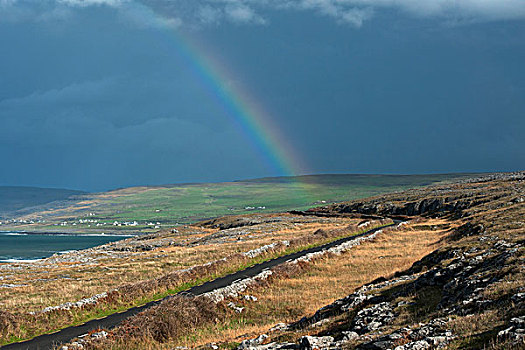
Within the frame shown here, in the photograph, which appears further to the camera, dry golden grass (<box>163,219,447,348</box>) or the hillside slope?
dry golden grass (<box>163,219,447,348</box>)

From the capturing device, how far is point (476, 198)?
94.6 meters

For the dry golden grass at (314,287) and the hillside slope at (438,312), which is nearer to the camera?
the hillside slope at (438,312)

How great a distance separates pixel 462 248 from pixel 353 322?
14.7 meters

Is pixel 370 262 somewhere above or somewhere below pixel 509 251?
below

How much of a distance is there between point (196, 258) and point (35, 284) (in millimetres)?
18092

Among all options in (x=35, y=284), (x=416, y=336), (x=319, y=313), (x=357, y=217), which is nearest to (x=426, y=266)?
(x=319, y=313)

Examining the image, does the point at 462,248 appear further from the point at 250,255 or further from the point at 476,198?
the point at 476,198

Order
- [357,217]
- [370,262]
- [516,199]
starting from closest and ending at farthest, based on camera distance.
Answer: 1. [370,262]
2. [516,199]
3. [357,217]

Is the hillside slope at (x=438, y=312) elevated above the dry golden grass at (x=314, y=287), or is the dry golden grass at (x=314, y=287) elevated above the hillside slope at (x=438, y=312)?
the hillside slope at (x=438, y=312)

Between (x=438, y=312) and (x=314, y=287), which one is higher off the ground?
(x=438, y=312)

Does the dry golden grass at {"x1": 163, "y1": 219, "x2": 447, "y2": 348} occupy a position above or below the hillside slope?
below

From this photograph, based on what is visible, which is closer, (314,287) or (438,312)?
(438,312)

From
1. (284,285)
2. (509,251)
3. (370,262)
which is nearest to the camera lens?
(509,251)

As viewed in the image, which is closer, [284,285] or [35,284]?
[284,285]
